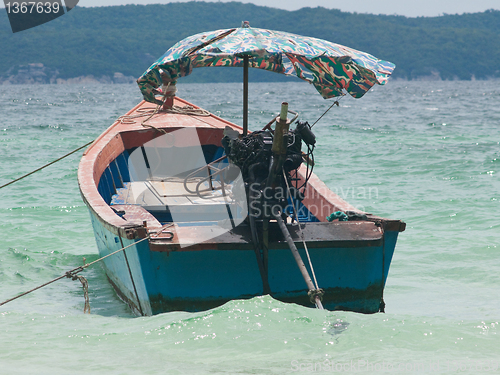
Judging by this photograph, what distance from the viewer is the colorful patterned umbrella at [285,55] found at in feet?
15.9

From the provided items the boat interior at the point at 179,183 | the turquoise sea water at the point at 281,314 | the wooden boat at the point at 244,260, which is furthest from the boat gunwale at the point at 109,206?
the turquoise sea water at the point at 281,314

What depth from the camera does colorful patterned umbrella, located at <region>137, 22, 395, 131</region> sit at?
4.84 meters

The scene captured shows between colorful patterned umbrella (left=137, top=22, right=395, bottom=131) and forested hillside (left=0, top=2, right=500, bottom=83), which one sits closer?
colorful patterned umbrella (left=137, top=22, right=395, bottom=131)

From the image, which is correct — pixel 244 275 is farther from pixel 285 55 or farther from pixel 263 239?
pixel 285 55

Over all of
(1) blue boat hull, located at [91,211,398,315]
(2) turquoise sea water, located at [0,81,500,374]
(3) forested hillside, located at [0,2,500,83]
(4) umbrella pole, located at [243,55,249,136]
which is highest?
(3) forested hillside, located at [0,2,500,83]

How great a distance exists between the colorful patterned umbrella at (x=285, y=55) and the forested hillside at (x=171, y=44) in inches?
4756

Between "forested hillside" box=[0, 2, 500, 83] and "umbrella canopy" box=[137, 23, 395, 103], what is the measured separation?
396ft

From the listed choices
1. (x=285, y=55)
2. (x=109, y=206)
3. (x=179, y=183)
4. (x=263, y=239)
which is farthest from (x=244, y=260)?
(x=179, y=183)

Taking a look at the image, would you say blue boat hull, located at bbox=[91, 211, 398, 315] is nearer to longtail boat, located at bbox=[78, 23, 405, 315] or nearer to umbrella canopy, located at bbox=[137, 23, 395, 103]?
longtail boat, located at bbox=[78, 23, 405, 315]

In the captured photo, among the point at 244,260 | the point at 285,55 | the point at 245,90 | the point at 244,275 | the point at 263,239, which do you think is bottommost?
the point at 244,275

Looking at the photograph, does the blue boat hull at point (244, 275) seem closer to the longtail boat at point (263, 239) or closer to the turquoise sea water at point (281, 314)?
the longtail boat at point (263, 239)

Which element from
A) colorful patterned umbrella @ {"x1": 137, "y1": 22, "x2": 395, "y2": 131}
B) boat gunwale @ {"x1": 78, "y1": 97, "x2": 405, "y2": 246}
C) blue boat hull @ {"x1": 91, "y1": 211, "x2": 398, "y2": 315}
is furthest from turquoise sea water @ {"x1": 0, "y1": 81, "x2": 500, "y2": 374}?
colorful patterned umbrella @ {"x1": 137, "y1": 22, "x2": 395, "y2": 131}

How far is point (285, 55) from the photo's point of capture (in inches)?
208

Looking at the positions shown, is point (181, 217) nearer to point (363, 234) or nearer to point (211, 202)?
point (211, 202)
